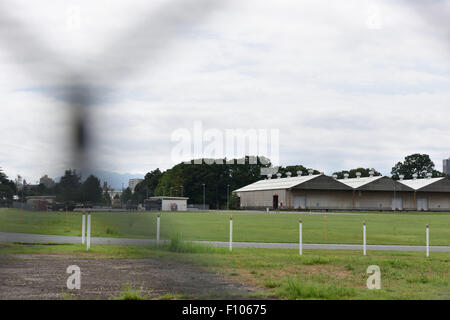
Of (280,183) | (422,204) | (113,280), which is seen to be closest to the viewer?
(113,280)

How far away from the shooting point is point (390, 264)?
17.5 metres

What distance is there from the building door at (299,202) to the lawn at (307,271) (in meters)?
96.1

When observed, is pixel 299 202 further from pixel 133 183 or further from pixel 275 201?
pixel 133 183

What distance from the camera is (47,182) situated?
433 centimetres

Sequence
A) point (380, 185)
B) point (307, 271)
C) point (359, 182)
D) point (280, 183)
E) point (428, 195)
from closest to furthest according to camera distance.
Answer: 1. point (307, 271)
2. point (380, 185)
3. point (428, 195)
4. point (359, 182)
5. point (280, 183)

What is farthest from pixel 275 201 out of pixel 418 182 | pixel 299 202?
pixel 418 182

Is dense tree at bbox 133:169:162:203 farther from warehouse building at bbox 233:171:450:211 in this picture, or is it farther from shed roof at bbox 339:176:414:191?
shed roof at bbox 339:176:414:191

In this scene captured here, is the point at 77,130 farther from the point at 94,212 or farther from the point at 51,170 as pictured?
the point at 94,212

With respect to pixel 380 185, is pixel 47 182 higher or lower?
lower

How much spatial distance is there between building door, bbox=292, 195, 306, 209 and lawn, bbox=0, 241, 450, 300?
96111mm

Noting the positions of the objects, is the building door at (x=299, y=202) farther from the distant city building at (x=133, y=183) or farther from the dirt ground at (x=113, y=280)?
the distant city building at (x=133, y=183)

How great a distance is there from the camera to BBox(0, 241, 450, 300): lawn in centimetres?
952

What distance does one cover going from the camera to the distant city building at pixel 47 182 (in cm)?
429

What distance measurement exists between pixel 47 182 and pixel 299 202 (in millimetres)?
117334
